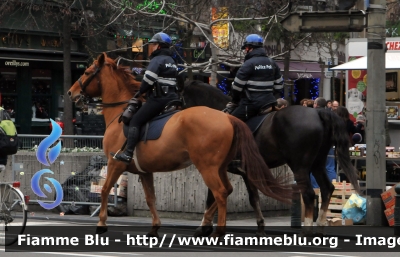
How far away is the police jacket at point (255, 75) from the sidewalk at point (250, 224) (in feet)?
7.40

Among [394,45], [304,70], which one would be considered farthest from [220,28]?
[304,70]

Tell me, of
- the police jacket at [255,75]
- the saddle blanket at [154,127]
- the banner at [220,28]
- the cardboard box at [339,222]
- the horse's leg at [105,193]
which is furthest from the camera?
the banner at [220,28]

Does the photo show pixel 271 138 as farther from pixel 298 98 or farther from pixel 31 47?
pixel 298 98

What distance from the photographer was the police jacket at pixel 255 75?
1302 cm

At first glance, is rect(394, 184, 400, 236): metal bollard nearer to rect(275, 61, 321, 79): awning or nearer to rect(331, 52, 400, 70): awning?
rect(331, 52, 400, 70): awning

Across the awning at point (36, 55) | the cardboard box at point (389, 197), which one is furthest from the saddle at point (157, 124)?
the awning at point (36, 55)

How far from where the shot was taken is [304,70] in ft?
136

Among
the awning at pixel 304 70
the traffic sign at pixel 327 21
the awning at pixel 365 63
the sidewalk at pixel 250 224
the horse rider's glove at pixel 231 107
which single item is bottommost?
the sidewalk at pixel 250 224

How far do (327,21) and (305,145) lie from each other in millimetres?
2787

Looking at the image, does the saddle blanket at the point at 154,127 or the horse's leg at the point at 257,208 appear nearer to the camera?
the saddle blanket at the point at 154,127

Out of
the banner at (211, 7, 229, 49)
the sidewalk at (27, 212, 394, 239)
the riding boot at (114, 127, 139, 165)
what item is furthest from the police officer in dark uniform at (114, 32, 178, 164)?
the banner at (211, 7, 229, 49)

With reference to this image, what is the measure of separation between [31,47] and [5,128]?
20.2 metres

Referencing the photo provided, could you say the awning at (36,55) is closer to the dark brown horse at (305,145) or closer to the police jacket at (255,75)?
the police jacket at (255,75)

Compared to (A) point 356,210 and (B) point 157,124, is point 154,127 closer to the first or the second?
(B) point 157,124
